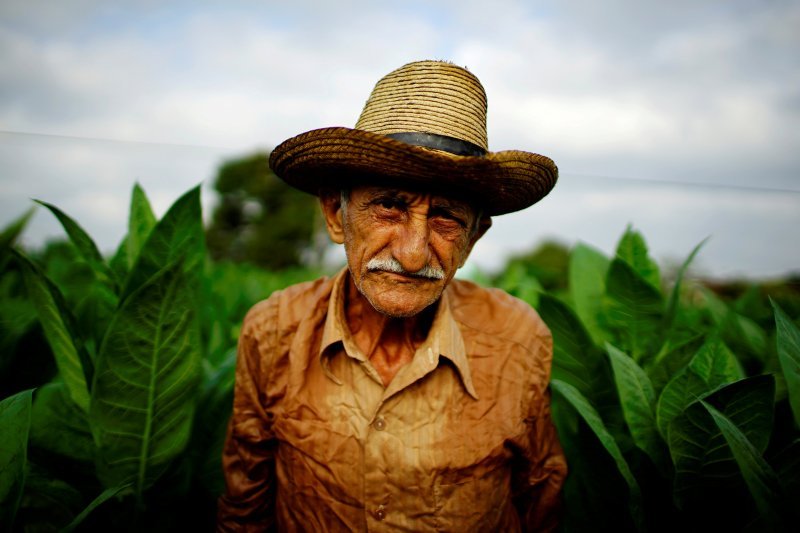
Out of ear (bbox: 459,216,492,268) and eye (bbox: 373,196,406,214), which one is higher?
eye (bbox: 373,196,406,214)

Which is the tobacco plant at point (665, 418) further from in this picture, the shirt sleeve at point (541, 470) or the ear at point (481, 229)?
the ear at point (481, 229)

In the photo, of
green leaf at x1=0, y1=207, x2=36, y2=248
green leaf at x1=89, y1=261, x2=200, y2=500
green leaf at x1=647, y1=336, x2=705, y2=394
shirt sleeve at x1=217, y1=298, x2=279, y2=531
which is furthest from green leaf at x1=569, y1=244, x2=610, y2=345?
green leaf at x1=0, y1=207, x2=36, y2=248

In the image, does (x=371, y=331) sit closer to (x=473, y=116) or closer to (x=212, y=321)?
(x=473, y=116)

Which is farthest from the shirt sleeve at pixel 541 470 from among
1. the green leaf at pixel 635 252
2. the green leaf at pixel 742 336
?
the green leaf at pixel 742 336

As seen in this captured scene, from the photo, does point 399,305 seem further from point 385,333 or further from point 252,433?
point 252,433

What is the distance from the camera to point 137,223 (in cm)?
152

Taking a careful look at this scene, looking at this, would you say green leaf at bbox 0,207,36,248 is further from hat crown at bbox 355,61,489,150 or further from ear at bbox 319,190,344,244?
hat crown at bbox 355,61,489,150

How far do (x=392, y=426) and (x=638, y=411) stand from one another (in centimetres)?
70

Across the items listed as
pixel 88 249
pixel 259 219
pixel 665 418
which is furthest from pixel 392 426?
pixel 259 219

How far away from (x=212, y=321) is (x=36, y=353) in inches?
24.3

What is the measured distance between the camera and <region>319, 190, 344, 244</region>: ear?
4.44 ft

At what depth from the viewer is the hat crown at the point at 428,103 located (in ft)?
3.81

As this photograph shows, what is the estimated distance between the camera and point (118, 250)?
1559 mm

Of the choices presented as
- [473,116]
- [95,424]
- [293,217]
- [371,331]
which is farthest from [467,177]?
[293,217]
